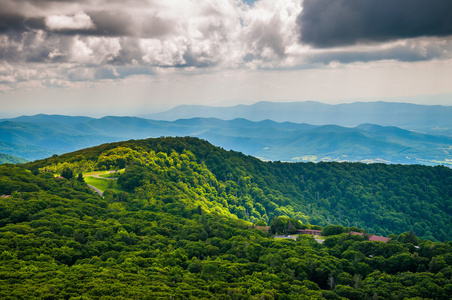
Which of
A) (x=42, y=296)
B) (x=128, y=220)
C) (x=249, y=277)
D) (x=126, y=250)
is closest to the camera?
(x=42, y=296)

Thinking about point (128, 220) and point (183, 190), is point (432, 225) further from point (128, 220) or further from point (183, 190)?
point (128, 220)

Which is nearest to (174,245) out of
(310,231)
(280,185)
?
(310,231)

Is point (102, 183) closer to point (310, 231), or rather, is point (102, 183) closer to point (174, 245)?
point (174, 245)

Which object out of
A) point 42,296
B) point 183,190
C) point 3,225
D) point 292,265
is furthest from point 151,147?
point 42,296

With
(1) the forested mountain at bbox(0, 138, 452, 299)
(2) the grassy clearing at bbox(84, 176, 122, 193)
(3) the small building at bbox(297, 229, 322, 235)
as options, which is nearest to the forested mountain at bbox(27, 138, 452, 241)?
(1) the forested mountain at bbox(0, 138, 452, 299)

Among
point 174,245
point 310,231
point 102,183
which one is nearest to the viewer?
point 174,245

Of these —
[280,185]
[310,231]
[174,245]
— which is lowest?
[174,245]

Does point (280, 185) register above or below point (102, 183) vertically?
above
